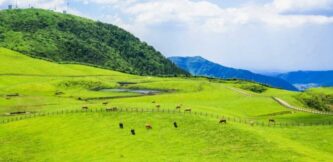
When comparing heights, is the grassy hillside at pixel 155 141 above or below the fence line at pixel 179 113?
below

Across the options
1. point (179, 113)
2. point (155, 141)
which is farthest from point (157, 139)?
point (179, 113)

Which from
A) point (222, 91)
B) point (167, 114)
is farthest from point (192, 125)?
point (222, 91)

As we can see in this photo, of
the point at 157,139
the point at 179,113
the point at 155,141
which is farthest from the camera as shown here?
the point at 179,113

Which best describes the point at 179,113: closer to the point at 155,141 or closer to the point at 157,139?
the point at 157,139

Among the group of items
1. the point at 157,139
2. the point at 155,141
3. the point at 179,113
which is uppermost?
the point at 179,113

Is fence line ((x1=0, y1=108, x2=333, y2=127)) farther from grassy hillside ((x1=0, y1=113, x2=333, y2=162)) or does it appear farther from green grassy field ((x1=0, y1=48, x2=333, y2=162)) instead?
grassy hillside ((x1=0, y1=113, x2=333, y2=162))

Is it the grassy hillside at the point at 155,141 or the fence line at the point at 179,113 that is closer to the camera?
the grassy hillside at the point at 155,141

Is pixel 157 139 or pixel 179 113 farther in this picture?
pixel 179 113

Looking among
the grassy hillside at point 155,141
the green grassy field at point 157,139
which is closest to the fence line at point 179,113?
the green grassy field at point 157,139

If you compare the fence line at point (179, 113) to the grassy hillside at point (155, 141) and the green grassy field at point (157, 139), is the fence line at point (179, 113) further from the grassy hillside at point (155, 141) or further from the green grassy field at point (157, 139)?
the grassy hillside at point (155, 141)

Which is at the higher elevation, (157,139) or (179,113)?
(179,113)

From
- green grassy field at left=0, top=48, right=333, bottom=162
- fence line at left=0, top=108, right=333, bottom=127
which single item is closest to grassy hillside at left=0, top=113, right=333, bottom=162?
green grassy field at left=0, top=48, right=333, bottom=162

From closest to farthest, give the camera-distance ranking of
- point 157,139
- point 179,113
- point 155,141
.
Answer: point 155,141, point 157,139, point 179,113

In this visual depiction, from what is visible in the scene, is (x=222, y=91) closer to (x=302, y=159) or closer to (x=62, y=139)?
(x=62, y=139)
